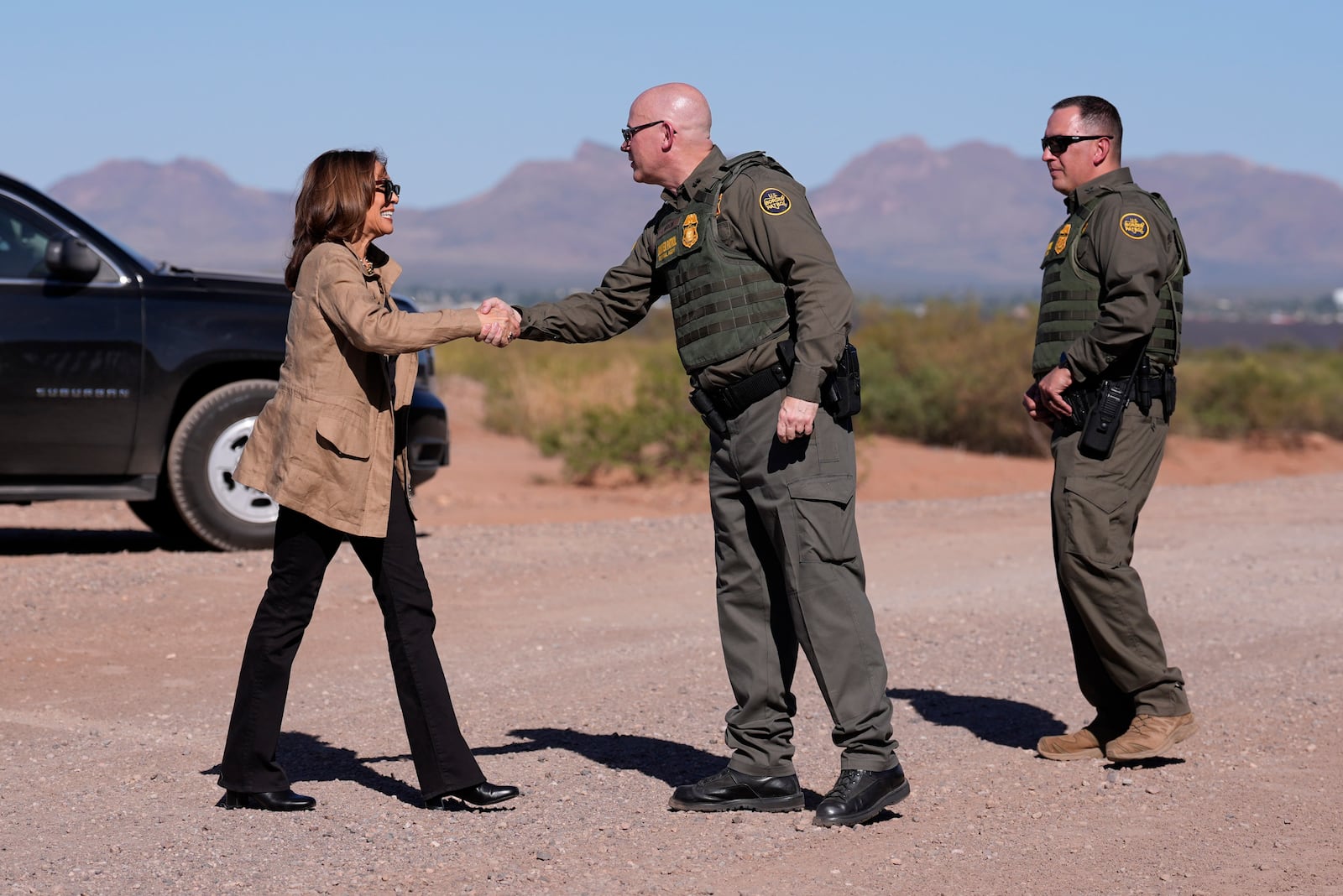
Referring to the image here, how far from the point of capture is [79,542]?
35.3 feet

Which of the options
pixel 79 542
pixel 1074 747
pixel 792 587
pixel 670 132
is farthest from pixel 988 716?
pixel 79 542

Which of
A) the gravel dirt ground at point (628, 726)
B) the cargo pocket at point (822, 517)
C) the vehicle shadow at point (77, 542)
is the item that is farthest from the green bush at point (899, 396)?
the cargo pocket at point (822, 517)

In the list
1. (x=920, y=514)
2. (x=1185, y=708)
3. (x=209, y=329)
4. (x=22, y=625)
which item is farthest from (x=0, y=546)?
(x=1185, y=708)

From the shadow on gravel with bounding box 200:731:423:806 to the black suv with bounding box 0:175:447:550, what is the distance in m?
3.65

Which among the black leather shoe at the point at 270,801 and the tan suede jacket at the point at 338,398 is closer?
the tan suede jacket at the point at 338,398

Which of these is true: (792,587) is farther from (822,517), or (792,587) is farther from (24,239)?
(24,239)

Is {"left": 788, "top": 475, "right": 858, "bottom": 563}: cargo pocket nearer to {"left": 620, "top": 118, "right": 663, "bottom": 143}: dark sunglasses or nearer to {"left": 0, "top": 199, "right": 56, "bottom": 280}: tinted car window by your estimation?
{"left": 620, "top": 118, "right": 663, "bottom": 143}: dark sunglasses

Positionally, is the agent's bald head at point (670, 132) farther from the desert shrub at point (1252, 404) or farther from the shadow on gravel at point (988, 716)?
the desert shrub at point (1252, 404)

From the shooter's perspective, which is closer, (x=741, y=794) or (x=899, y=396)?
(x=741, y=794)

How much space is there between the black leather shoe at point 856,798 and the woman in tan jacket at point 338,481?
38.0 inches

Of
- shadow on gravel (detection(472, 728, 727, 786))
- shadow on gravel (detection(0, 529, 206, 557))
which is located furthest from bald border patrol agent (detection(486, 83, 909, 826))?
shadow on gravel (detection(0, 529, 206, 557))

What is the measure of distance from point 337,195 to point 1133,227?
8.34ft

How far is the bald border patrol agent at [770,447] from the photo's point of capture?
480 centimetres

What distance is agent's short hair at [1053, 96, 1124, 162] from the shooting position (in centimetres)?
567
